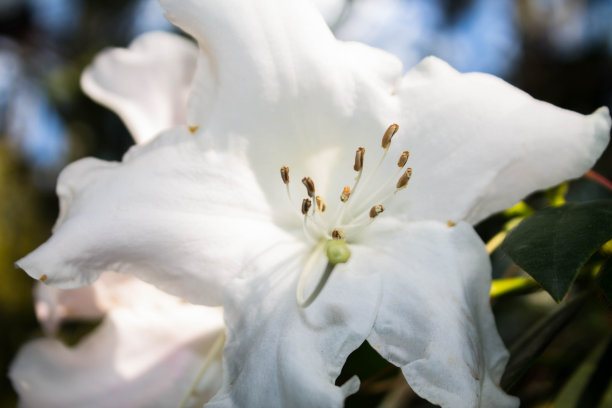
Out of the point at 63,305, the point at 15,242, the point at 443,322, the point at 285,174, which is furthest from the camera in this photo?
the point at 15,242

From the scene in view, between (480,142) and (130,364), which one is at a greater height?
(480,142)

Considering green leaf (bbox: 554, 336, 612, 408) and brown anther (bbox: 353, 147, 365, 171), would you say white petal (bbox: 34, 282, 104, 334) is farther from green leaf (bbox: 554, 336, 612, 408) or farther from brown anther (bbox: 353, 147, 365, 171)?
green leaf (bbox: 554, 336, 612, 408)

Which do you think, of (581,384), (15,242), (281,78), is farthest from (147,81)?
(15,242)

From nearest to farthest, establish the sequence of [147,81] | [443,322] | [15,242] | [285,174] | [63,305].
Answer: [443,322], [285,174], [63,305], [147,81], [15,242]

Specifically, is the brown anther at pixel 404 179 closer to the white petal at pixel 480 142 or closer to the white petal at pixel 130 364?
the white petal at pixel 480 142

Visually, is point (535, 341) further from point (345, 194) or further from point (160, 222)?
point (160, 222)

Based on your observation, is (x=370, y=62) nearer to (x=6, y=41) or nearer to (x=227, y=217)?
(x=227, y=217)

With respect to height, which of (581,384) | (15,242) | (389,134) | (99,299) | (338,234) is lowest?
(15,242)
